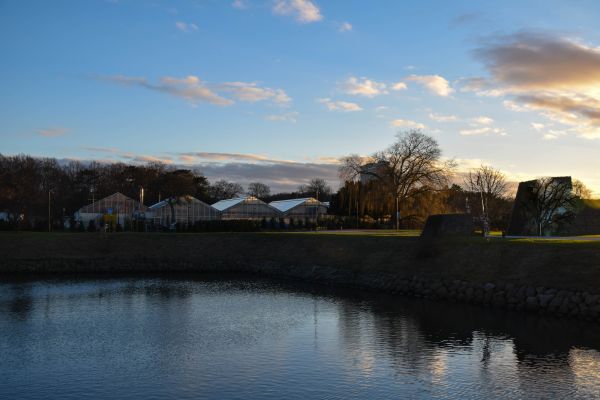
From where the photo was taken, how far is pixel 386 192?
71.8m

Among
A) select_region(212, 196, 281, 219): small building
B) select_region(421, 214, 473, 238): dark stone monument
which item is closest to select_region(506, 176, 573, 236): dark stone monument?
select_region(421, 214, 473, 238): dark stone monument

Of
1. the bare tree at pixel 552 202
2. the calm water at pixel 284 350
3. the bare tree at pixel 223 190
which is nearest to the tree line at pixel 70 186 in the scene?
the bare tree at pixel 223 190

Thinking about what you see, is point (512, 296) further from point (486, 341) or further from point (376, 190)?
point (376, 190)

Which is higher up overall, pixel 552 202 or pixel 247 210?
pixel 247 210

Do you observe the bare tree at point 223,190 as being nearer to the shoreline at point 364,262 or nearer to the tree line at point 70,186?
the tree line at point 70,186

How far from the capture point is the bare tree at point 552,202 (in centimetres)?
4241

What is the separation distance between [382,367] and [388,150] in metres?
60.4

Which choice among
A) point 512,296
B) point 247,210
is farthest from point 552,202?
point 247,210

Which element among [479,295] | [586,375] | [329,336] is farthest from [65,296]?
[586,375]

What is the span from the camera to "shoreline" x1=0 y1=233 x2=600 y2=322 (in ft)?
86.3

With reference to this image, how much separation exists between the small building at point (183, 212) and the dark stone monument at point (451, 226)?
47804 millimetres

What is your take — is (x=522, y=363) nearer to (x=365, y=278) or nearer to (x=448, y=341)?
(x=448, y=341)

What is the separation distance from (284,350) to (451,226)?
25229 millimetres

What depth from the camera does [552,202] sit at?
42250 mm
